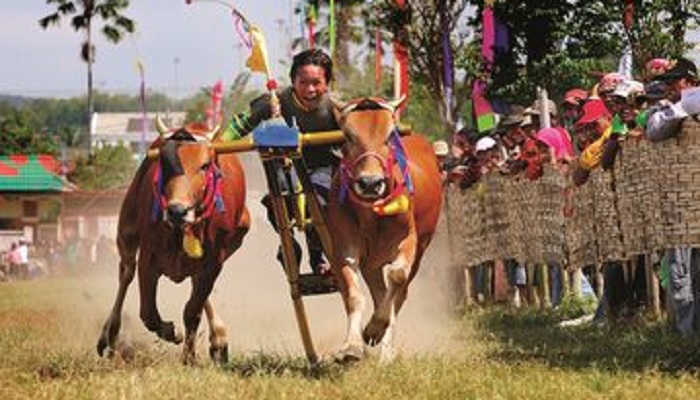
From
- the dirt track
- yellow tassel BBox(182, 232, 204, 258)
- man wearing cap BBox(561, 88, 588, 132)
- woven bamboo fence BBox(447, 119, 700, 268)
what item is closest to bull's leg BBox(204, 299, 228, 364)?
the dirt track

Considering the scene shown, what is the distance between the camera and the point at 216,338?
961 cm

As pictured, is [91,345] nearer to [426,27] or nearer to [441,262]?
[441,262]

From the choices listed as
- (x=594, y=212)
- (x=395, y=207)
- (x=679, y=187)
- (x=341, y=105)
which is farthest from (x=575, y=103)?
(x=395, y=207)

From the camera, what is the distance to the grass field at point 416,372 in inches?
270

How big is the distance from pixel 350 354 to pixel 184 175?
1705mm

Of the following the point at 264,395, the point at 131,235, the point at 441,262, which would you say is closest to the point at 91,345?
the point at 131,235

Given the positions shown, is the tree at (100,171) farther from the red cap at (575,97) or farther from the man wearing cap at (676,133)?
the man wearing cap at (676,133)

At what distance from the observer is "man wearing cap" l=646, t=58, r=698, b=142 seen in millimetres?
7785

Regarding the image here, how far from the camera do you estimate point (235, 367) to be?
322 inches

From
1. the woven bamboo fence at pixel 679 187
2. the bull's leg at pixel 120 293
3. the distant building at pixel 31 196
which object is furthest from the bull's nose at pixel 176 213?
the distant building at pixel 31 196

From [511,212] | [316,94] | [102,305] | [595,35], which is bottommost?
[102,305]

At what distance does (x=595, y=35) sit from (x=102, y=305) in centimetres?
996

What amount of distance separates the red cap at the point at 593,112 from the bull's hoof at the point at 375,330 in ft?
12.6

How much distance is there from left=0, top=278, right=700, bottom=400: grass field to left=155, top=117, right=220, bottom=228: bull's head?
0.94 m
